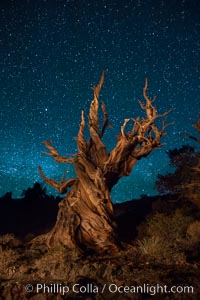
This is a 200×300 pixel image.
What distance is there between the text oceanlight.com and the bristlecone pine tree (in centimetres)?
359

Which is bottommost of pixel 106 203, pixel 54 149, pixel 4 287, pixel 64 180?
pixel 4 287

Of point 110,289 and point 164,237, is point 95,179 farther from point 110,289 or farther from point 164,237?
point 110,289

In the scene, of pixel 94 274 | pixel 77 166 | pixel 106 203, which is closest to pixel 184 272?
pixel 94 274

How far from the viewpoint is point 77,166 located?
10211 mm

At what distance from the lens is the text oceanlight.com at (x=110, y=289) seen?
16.2ft

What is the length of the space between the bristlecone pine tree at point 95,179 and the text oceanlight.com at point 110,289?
3591 mm

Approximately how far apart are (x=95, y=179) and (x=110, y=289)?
15.9 feet

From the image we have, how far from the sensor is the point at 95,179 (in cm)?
974

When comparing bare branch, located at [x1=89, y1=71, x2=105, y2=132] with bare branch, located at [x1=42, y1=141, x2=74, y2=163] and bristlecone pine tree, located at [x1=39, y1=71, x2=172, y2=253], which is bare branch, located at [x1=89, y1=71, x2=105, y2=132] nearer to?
bristlecone pine tree, located at [x1=39, y1=71, x2=172, y2=253]

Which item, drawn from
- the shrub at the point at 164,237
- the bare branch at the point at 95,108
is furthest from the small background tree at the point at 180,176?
the bare branch at the point at 95,108

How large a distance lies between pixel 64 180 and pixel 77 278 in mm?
5439

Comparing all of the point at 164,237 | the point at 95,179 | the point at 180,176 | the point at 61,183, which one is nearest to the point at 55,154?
the point at 61,183

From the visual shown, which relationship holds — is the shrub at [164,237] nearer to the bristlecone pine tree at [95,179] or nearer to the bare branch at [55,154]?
the bristlecone pine tree at [95,179]

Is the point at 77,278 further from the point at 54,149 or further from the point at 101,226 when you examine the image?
the point at 54,149
